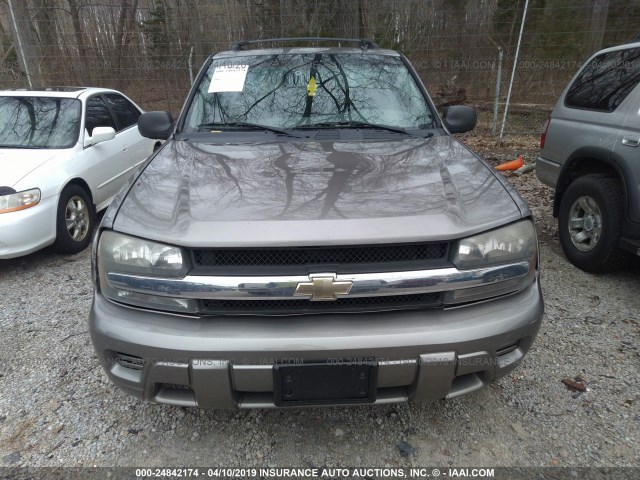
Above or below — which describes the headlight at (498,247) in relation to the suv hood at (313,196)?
below

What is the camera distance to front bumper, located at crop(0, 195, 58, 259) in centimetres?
358

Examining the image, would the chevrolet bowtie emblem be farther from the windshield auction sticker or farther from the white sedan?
the white sedan

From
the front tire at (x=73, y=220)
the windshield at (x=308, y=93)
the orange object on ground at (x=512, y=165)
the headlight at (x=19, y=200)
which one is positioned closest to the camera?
the windshield at (x=308, y=93)

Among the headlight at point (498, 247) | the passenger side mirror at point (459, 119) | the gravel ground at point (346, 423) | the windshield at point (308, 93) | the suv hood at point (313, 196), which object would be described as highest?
the windshield at point (308, 93)

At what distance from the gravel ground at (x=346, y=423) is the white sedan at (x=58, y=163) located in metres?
1.23

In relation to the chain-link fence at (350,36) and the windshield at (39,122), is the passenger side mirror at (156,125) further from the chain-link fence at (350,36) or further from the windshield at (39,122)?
the chain-link fence at (350,36)

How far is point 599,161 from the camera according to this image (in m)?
3.61

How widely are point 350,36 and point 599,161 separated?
255 inches

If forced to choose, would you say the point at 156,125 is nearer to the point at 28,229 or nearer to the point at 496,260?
the point at 28,229

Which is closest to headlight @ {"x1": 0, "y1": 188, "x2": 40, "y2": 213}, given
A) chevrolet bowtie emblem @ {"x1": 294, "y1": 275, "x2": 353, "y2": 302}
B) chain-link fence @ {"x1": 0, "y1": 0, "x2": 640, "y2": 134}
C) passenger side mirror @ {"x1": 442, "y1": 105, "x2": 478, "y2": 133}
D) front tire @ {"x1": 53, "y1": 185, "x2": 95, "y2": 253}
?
front tire @ {"x1": 53, "y1": 185, "x2": 95, "y2": 253}

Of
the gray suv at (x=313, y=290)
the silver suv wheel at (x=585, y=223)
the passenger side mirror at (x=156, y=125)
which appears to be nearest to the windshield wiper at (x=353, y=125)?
the gray suv at (x=313, y=290)

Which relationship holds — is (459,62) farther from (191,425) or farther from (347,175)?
(191,425)

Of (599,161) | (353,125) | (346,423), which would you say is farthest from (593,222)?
(346,423)

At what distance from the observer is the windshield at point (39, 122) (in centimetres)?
432
